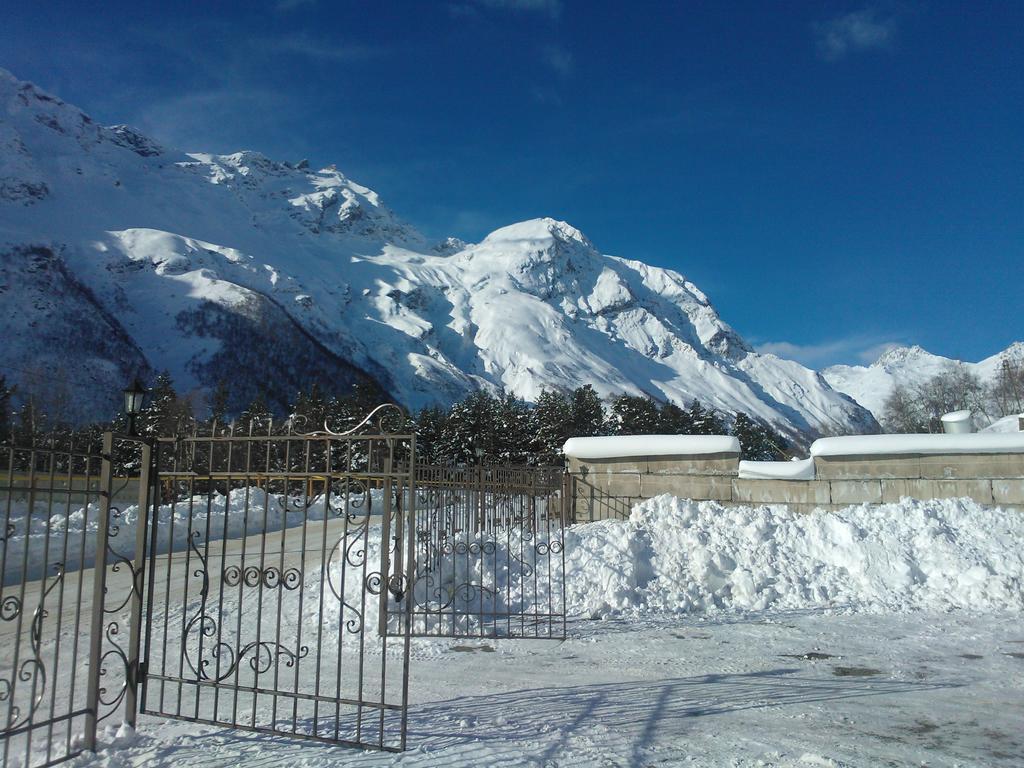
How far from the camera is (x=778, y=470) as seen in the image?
14.2m

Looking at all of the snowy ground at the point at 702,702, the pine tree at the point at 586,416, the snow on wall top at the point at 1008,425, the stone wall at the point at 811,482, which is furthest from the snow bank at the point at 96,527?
the pine tree at the point at 586,416

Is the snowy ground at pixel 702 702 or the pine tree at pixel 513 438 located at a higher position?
the pine tree at pixel 513 438

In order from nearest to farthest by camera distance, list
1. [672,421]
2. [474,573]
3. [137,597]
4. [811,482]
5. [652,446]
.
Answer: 1. [137,597]
2. [474,573]
3. [811,482]
4. [652,446]
5. [672,421]

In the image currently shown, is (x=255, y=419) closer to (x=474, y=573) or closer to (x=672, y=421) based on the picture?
(x=474, y=573)

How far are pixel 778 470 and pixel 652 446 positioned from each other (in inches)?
104

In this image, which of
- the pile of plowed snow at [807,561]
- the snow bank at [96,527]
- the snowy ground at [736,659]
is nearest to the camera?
→ the snowy ground at [736,659]

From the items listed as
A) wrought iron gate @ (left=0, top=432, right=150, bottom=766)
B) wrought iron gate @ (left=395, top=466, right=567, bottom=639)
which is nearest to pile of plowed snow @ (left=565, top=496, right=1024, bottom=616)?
wrought iron gate @ (left=395, top=466, right=567, bottom=639)

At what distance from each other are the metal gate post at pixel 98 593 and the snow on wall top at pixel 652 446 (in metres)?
11.8

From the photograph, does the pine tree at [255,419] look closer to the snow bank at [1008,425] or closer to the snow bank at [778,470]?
the snow bank at [778,470]

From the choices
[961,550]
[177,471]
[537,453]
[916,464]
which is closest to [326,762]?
[177,471]

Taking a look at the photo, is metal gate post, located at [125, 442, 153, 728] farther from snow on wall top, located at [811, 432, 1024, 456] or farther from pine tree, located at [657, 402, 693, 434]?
pine tree, located at [657, 402, 693, 434]

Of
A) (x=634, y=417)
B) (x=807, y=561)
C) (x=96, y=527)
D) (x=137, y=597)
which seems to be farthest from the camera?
(x=634, y=417)

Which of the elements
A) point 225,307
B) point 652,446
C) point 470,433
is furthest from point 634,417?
point 225,307

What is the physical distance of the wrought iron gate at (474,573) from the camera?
30.2 ft
